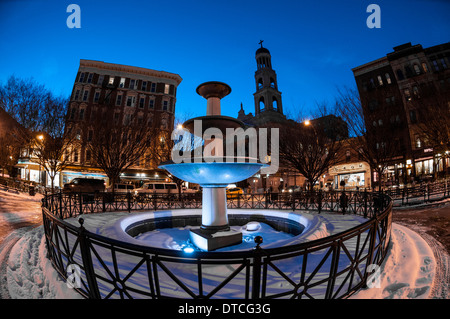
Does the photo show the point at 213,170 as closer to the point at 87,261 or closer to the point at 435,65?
the point at 87,261

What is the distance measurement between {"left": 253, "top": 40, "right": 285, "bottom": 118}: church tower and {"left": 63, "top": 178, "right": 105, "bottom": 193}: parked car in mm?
36397

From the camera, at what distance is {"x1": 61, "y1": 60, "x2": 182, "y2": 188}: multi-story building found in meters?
34.0

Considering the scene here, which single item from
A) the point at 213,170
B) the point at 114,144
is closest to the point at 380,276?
the point at 213,170

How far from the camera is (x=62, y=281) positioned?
383 cm

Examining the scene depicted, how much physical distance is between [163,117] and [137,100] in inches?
209

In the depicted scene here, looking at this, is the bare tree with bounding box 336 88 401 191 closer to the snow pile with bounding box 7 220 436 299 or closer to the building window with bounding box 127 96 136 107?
the snow pile with bounding box 7 220 436 299

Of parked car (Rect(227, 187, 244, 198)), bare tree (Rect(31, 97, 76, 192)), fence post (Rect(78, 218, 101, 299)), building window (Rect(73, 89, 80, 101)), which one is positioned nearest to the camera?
fence post (Rect(78, 218, 101, 299))

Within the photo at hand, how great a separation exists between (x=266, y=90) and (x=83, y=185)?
4175cm

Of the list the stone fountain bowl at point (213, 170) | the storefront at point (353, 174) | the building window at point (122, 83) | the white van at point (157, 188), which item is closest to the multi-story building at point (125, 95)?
the building window at point (122, 83)

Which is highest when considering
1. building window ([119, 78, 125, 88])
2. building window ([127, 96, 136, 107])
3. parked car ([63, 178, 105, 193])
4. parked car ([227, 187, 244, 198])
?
building window ([119, 78, 125, 88])

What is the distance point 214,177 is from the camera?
612cm

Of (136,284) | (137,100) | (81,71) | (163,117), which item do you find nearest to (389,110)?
(136,284)

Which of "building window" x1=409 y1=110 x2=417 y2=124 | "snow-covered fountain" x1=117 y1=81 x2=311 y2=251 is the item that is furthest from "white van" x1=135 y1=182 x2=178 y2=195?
"building window" x1=409 y1=110 x2=417 y2=124
